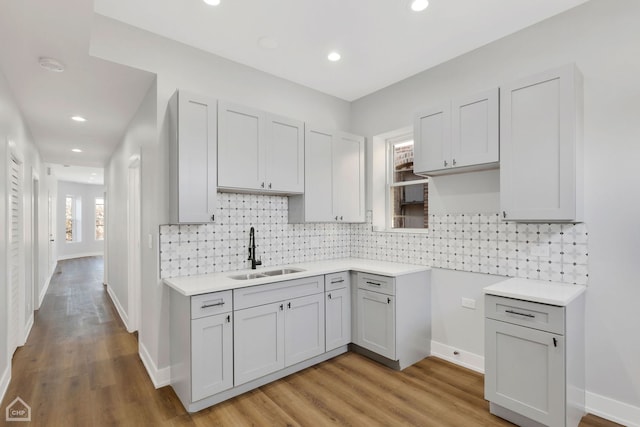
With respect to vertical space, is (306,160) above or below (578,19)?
below

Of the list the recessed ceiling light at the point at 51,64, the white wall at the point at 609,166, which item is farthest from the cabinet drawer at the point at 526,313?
the recessed ceiling light at the point at 51,64

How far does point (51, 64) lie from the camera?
7.94ft

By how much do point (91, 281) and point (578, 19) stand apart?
880 cm

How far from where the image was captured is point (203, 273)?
287 cm

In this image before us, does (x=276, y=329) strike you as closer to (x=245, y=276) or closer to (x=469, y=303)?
(x=245, y=276)

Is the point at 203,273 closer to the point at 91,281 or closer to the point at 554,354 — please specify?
the point at 554,354

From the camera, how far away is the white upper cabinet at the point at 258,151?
2738mm

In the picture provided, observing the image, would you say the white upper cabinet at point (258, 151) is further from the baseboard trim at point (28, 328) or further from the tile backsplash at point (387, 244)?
the baseboard trim at point (28, 328)

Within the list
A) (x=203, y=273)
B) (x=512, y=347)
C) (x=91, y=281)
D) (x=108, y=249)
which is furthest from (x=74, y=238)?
(x=512, y=347)

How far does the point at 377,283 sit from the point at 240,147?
5.70 ft

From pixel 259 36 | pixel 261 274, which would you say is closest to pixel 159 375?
pixel 261 274

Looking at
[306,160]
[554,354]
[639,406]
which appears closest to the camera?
[554,354]

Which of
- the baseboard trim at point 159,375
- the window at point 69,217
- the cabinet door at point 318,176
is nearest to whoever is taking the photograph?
the baseboard trim at point 159,375

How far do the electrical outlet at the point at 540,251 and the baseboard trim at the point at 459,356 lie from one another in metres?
1.03
